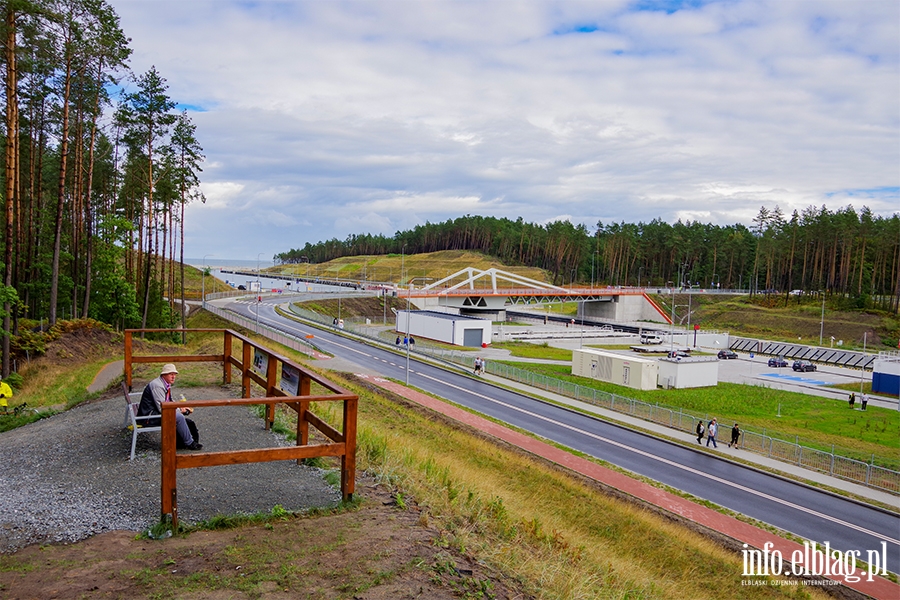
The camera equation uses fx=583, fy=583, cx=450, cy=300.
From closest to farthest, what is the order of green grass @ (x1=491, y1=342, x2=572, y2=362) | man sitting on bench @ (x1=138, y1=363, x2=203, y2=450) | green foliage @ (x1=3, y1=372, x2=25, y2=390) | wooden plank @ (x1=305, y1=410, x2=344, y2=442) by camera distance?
1. wooden plank @ (x1=305, y1=410, x2=344, y2=442)
2. man sitting on bench @ (x1=138, y1=363, x2=203, y2=450)
3. green foliage @ (x1=3, y1=372, x2=25, y2=390)
4. green grass @ (x1=491, y1=342, x2=572, y2=362)

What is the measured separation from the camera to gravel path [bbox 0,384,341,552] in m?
6.48

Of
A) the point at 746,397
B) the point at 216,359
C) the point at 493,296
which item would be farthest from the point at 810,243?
the point at 216,359

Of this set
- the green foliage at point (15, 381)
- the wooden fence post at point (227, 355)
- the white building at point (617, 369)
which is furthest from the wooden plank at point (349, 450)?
the white building at point (617, 369)

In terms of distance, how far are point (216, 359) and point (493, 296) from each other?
81253mm

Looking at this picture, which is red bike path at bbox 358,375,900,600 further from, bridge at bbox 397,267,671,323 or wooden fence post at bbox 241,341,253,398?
bridge at bbox 397,267,671,323

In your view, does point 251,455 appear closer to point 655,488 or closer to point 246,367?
point 246,367

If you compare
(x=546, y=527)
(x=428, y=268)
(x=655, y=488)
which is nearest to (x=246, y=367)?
(x=546, y=527)

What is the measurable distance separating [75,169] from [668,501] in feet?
Answer: 116

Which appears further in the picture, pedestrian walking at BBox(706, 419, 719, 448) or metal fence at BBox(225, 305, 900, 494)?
pedestrian walking at BBox(706, 419, 719, 448)

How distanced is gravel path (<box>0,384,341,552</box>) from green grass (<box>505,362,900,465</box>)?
28468mm

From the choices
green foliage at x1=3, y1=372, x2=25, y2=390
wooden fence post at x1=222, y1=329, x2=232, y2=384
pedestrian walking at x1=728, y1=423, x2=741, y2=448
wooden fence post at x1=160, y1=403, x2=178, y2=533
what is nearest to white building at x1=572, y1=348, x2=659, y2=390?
pedestrian walking at x1=728, y1=423, x2=741, y2=448

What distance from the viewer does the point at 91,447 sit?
29.3ft

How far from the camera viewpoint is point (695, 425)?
1216 inches

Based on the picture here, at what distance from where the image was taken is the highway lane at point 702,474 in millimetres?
18906
